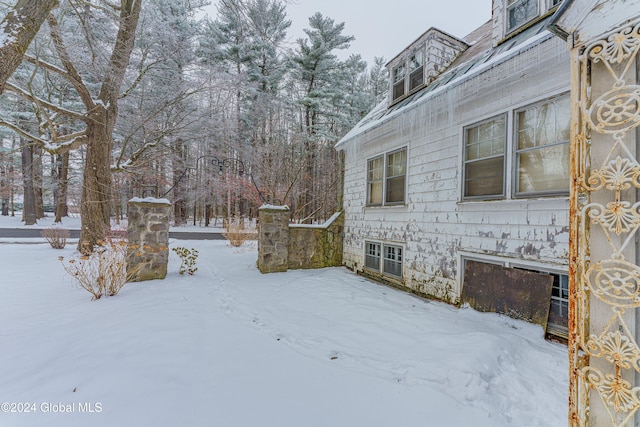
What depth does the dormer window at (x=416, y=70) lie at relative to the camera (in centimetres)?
566

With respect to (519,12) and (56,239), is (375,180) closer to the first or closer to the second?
(519,12)

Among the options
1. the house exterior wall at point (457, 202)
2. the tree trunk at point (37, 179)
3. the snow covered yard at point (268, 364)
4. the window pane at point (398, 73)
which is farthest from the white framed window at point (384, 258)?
the tree trunk at point (37, 179)

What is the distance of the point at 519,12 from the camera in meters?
4.11

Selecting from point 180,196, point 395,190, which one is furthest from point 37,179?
point 395,190

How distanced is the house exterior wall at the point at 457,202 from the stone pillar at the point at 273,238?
6.53 feet

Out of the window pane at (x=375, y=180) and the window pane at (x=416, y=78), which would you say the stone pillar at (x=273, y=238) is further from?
the window pane at (x=416, y=78)

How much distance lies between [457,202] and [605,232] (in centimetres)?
310

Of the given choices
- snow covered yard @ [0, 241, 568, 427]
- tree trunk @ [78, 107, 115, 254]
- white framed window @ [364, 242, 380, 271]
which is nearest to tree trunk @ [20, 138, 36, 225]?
tree trunk @ [78, 107, 115, 254]

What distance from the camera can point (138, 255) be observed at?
4977 millimetres

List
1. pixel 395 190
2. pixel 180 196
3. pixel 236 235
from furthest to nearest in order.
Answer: pixel 180 196 → pixel 236 235 → pixel 395 190

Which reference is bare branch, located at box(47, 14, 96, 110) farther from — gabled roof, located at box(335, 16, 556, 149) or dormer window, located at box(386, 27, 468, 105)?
dormer window, located at box(386, 27, 468, 105)

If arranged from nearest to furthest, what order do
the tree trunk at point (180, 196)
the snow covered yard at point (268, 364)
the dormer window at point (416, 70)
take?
the snow covered yard at point (268, 364) → the dormer window at point (416, 70) → the tree trunk at point (180, 196)

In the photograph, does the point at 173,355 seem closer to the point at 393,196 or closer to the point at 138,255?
the point at 138,255

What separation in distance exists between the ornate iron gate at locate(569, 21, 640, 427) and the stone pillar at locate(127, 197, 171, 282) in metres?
5.78
